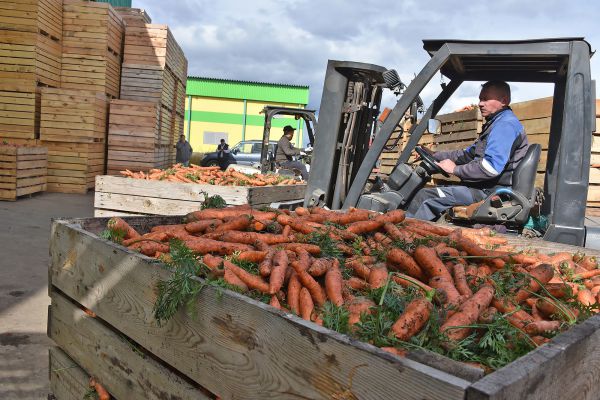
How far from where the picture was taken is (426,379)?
50.1 inches

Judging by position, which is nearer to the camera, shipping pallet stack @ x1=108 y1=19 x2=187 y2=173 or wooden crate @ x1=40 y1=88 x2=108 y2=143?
wooden crate @ x1=40 y1=88 x2=108 y2=143

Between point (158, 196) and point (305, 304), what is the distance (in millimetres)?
5445

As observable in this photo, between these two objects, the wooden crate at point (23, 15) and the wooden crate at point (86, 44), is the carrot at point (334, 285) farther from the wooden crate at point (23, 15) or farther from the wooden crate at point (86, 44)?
the wooden crate at point (86, 44)

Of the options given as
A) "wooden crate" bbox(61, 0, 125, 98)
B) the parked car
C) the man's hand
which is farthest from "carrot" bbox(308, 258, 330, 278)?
the parked car

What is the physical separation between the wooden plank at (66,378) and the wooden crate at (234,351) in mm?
60

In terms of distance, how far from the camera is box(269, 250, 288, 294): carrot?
236cm

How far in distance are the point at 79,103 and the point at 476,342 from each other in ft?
42.2

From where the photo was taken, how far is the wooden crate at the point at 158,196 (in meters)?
7.09

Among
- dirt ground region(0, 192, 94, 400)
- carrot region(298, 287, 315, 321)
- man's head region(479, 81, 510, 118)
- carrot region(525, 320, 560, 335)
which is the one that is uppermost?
man's head region(479, 81, 510, 118)

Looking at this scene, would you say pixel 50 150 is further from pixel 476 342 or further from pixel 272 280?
pixel 476 342

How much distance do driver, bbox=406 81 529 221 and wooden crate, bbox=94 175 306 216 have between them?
2.87 meters

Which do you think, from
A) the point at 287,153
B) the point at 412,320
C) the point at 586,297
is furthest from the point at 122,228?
the point at 287,153

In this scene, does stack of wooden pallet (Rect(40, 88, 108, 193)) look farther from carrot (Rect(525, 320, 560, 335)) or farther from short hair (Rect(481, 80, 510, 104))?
carrot (Rect(525, 320, 560, 335))

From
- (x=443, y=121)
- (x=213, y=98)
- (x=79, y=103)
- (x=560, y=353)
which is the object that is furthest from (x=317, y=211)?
(x=213, y=98)
